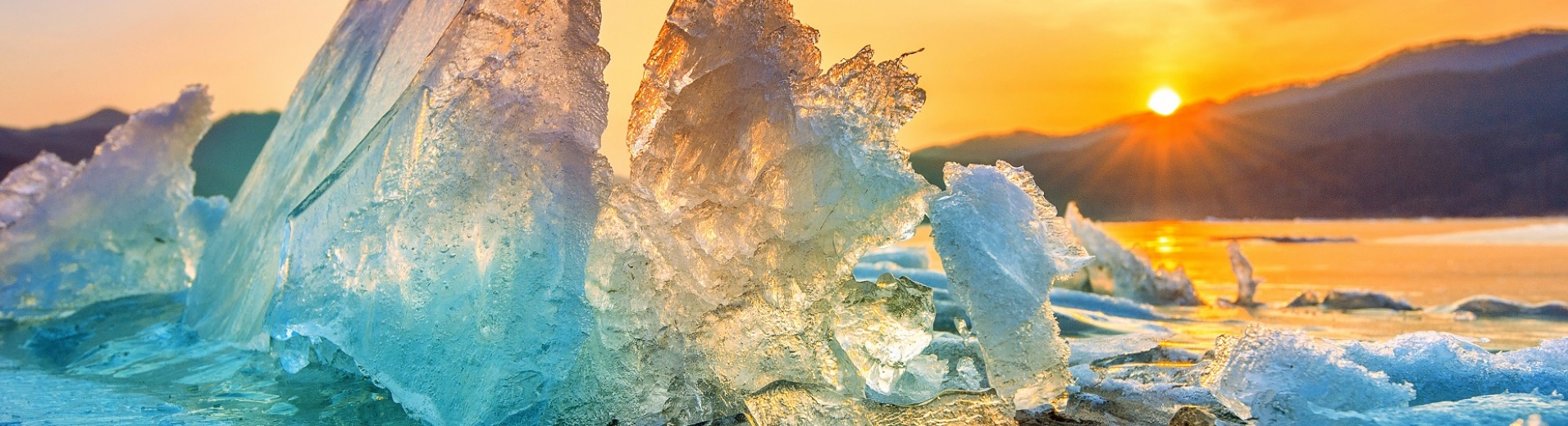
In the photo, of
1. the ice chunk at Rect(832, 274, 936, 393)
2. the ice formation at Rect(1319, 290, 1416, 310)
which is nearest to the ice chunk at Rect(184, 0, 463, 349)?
the ice chunk at Rect(832, 274, 936, 393)

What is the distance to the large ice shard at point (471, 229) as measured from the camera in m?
2.43

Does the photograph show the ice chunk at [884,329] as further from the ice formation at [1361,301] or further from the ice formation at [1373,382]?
the ice formation at [1361,301]

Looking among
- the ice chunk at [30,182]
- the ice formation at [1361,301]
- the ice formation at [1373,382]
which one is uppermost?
the ice chunk at [30,182]

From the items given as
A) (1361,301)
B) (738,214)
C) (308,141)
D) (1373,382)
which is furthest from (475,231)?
(1361,301)

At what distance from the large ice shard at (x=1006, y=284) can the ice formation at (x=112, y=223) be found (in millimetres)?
4912

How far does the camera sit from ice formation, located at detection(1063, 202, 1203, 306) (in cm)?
711

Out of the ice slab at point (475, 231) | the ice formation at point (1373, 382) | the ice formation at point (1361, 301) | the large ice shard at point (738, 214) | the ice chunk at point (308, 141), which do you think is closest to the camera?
the ice formation at point (1373, 382)

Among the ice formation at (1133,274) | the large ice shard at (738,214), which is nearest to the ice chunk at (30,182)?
the large ice shard at (738,214)

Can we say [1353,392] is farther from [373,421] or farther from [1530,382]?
[373,421]

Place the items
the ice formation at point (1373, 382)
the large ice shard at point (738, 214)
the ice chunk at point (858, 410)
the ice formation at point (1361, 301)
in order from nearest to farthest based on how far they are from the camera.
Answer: the ice formation at point (1373, 382)
the ice chunk at point (858, 410)
the large ice shard at point (738, 214)
the ice formation at point (1361, 301)

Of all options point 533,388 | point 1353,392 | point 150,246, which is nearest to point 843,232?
point 533,388

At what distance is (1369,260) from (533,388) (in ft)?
39.8

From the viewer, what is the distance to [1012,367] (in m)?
2.57

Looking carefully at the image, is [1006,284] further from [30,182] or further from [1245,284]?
[30,182]
